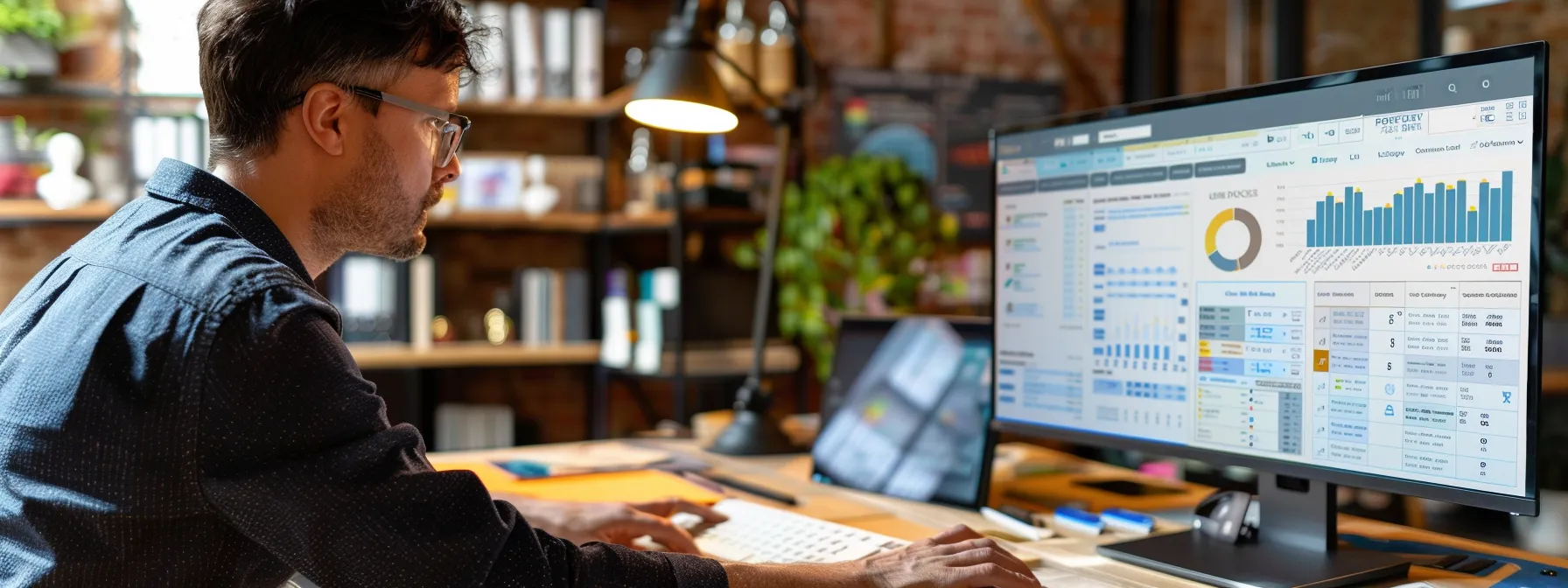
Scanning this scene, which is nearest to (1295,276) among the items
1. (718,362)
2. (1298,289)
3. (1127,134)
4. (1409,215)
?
(1298,289)

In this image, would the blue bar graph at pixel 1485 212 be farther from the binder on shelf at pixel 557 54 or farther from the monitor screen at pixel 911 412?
the binder on shelf at pixel 557 54

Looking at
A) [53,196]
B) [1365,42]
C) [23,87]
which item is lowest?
[53,196]

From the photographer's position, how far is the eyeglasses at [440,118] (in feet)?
3.28

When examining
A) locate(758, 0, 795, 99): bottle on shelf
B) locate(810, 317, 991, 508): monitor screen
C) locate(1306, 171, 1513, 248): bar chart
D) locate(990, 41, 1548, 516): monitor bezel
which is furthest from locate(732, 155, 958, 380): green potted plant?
locate(1306, 171, 1513, 248): bar chart

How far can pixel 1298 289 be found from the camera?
3.44ft

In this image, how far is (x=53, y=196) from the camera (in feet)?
10.4

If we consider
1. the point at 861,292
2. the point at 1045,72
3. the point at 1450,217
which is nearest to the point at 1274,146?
the point at 1450,217

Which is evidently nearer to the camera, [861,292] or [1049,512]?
[1049,512]

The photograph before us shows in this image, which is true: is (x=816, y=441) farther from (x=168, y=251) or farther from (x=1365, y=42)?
(x=1365, y=42)

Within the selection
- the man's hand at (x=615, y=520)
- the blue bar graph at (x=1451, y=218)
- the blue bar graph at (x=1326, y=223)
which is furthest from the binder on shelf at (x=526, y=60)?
the blue bar graph at (x=1451, y=218)

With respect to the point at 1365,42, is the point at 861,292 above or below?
below

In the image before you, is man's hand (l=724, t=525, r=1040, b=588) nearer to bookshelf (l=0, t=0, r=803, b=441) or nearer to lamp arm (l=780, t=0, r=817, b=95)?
lamp arm (l=780, t=0, r=817, b=95)

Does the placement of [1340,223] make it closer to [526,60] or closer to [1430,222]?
Result: [1430,222]

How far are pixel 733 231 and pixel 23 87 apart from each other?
2.03m
